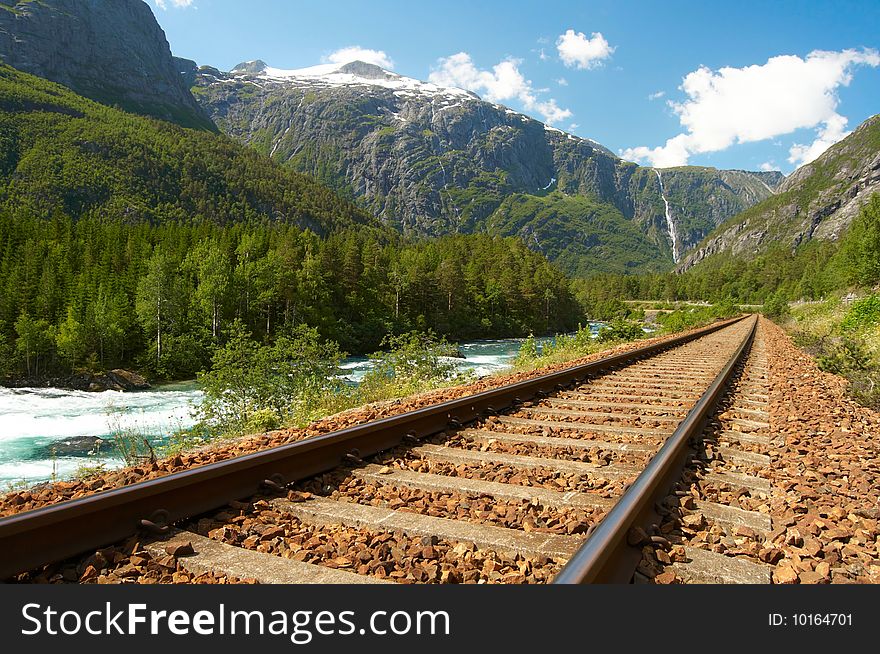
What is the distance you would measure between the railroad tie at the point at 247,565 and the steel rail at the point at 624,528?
2.83 feet

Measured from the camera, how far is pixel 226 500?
126 inches

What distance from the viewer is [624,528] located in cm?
243

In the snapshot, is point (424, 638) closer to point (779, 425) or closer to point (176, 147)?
point (779, 425)

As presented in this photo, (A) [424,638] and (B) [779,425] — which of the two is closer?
(A) [424,638]

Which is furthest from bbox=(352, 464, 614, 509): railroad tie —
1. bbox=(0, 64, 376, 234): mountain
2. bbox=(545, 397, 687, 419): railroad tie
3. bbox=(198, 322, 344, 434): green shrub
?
bbox=(0, 64, 376, 234): mountain

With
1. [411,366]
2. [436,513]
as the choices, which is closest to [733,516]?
[436,513]

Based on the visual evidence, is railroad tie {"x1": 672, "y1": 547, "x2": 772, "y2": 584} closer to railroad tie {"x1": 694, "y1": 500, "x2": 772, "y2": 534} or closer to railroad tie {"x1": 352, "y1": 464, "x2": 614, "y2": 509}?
railroad tie {"x1": 694, "y1": 500, "x2": 772, "y2": 534}

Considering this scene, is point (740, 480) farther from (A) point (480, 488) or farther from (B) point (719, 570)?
(A) point (480, 488)

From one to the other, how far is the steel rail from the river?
228 inches

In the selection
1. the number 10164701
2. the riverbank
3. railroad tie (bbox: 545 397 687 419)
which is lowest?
the riverbank

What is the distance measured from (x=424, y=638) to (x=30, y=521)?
5.98 feet

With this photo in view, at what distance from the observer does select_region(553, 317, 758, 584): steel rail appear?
2014mm

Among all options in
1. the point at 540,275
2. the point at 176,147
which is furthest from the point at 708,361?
the point at 176,147

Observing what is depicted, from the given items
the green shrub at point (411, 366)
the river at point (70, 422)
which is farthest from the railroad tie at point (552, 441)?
the green shrub at point (411, 366)
